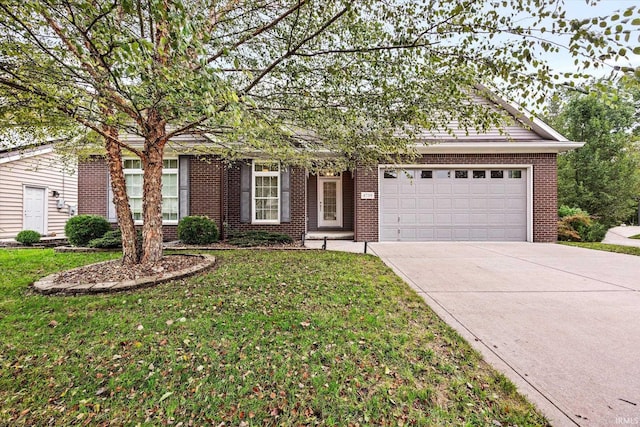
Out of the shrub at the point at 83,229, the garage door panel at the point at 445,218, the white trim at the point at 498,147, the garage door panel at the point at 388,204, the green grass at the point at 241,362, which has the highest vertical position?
the white trim at the point at 498,147

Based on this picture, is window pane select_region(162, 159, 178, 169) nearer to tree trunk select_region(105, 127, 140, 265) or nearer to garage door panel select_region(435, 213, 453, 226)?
tree trunk select_region(105, 127, 140, 265)

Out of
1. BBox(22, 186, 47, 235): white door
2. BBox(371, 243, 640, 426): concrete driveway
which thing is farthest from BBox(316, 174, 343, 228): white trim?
BBox(22, 186, 47, 235): white door

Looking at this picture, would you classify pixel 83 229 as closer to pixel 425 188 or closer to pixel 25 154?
pixel 25 154

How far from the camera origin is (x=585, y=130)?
12.5m

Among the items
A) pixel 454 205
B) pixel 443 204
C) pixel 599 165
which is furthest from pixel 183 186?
pixel 599 165

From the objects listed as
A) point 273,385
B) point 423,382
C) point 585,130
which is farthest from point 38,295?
point 585,130

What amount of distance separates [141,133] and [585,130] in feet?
55.0

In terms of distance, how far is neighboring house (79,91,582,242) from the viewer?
891 cm

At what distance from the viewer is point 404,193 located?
9.35 m

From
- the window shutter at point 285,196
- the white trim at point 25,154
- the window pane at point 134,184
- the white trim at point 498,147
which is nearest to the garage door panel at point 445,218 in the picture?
the white trim at point 498,147

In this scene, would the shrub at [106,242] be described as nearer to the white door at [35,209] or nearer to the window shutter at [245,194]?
the window shutter at [245,194]

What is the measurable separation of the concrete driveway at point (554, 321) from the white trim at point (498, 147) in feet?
12.5

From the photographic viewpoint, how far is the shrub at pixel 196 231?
802 cm

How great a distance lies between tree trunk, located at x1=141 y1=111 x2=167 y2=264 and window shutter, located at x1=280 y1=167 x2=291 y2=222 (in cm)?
440
